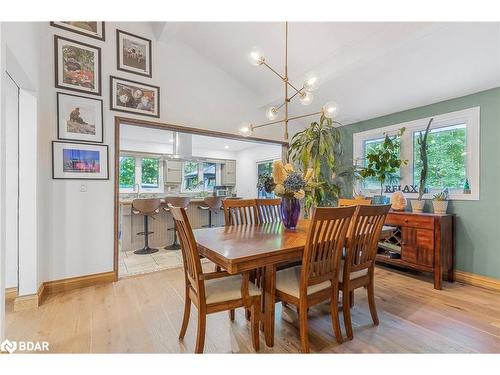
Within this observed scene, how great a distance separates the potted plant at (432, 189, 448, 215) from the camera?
2.90 m

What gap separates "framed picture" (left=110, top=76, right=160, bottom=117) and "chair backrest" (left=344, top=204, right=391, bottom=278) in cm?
274

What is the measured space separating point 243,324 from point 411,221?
92.2 inches

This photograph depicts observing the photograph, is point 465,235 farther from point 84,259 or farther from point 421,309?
point 84,259

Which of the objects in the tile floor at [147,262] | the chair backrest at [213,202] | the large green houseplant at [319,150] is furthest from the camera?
the chair backrest at [213,202]

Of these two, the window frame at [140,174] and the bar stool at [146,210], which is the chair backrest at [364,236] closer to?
the bar stool at [146,210]

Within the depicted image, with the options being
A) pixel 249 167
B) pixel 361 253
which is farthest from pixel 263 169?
pixel 361 253

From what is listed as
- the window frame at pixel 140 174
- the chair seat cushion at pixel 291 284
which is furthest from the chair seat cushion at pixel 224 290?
the window frame at pixel 140 174

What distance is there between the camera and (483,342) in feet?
5.80

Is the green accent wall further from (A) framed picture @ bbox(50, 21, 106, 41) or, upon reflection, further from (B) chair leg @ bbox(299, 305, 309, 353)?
(A) framed picture @ bbox(50, 21, 106, 41)

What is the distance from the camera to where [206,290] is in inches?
A: 64.2

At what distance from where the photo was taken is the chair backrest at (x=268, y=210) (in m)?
2.68

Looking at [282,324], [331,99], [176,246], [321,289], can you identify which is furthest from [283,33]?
[176,246]

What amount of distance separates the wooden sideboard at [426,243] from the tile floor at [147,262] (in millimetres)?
2989

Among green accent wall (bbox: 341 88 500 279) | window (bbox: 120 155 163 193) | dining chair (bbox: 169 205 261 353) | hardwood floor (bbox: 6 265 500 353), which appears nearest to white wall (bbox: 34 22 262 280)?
hardwood floor (bbox: 6 265 500 353)
